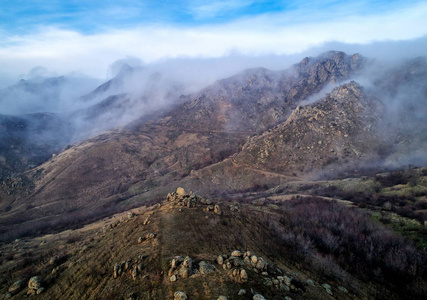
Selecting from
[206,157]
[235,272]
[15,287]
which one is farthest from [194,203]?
[206,157]

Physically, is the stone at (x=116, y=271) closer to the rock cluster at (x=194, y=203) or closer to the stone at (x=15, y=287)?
the stone at (x=15, y=287)

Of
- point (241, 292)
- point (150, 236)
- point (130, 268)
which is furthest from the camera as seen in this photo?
point (150, 236)

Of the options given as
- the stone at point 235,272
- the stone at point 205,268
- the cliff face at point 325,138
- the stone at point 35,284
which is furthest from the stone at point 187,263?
the cliff face at point 325,138

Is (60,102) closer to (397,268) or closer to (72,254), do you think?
(72,254)

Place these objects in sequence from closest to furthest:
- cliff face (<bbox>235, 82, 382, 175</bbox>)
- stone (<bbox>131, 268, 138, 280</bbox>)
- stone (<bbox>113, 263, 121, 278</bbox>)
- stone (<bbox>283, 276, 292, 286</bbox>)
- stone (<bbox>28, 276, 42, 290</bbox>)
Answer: stone (<bbox>283, 276, 292, 286</bbox>) < stone (<bbox>131, 268, 138, 280</bbox>) < stone (<bbox>113, 263, 121, 278</bbox>) < stone (<bbox>28, 276, 42, 290</bbox>) < cliff face (<bbox>235, 82, 382, 175</bbox>)

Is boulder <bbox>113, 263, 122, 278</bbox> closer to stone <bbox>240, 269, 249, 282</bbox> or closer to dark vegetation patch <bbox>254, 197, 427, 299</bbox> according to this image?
stone <bbox>240, 269, 249, 282</bbox>

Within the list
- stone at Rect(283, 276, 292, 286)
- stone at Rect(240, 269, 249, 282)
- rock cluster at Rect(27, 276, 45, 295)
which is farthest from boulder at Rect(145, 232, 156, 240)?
stone at Rect(283, 276, 292, 286)

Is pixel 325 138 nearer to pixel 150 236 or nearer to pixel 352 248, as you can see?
pixel 352 248

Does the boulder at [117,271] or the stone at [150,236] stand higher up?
the boulder at [117,271]

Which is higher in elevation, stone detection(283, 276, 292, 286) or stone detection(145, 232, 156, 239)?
stone detection(145, 232, 156, 239)

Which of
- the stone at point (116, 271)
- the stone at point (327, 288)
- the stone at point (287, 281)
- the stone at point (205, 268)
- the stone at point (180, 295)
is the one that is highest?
the stone at point (180, 295)

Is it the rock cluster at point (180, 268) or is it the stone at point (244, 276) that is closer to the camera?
the stone at point (244, 276)
